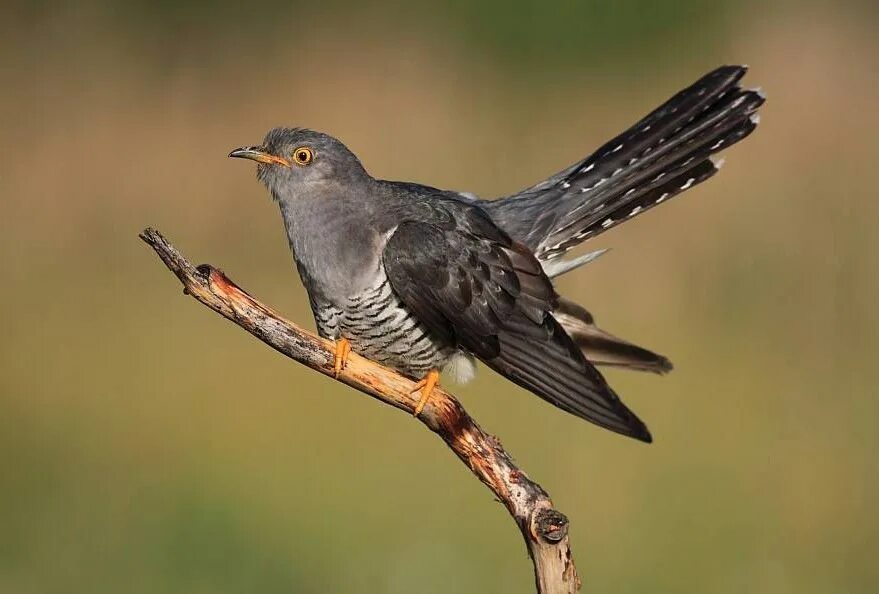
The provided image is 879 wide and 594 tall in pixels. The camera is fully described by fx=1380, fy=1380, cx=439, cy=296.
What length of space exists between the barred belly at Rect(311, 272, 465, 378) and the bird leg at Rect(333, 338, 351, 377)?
3 cm

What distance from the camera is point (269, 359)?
5.86 m

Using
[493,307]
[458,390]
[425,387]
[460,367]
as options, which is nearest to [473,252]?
[493,307]

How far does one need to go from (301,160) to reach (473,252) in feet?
1.54

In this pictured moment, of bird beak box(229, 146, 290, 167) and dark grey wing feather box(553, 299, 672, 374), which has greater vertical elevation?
bird beak box(229, 146, 290, 167)

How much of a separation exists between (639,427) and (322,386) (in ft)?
9.20

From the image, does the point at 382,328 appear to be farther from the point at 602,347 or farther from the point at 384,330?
the point at 602,347

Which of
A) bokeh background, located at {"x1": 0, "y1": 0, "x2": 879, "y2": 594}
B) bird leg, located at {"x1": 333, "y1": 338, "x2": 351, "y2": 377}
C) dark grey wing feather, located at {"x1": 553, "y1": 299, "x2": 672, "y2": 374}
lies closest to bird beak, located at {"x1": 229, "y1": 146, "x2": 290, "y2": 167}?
bird leg, located at {"x1": 333, "y1": 338, "x2": 351, "y2": 377}

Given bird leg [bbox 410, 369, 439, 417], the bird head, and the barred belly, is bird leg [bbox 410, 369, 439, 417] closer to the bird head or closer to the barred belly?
the barred belly

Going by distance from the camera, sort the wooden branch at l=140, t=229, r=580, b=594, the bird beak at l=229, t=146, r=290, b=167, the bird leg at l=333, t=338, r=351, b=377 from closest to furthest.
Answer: the wooden branch at l=140, t=229, r=580, b=594 < the bird leg at l=333, t=338, r=351, b=377 < the bird beak at l=229, t=146, r=290, b=167

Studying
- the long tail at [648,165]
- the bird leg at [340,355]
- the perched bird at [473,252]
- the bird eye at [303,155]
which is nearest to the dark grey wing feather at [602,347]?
the perched bird at [473,252]

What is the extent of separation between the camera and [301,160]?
130 inches

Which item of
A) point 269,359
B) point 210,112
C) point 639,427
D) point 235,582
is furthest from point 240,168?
point 639,427

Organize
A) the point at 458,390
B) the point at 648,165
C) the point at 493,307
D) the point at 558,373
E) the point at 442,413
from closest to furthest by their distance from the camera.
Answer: the point at 442,413 → the point at 558,373 → the point at 493,307 → the point at 648,165 → the point at 458,390

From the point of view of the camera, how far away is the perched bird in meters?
3.18
